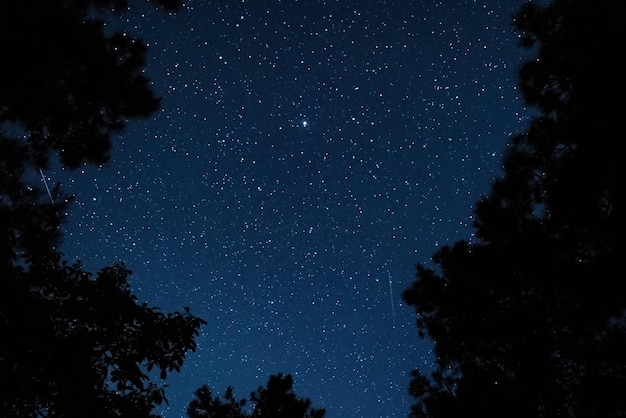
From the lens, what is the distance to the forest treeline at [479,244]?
Result: 4.63 meters

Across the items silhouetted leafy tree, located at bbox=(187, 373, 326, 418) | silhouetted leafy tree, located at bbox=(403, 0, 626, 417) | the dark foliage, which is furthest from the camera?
silhouetted leafy tree, located at bbox=(187, 373, 326, 418)

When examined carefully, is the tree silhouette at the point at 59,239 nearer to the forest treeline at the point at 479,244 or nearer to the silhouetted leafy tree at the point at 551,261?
the forest treeline at the point at 479,244

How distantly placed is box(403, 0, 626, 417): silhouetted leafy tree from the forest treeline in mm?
24

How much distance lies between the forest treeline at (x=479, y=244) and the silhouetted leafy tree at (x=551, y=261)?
0.02 metres

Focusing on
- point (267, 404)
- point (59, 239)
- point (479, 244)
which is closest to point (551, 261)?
point (479, 244)

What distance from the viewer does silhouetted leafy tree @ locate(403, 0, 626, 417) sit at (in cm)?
589

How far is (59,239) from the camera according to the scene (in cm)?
483

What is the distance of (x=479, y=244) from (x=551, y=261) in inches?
60.4

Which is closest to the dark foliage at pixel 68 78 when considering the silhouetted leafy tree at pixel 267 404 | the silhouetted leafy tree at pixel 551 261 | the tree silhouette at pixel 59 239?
the tree silhouette at pixel 59 239

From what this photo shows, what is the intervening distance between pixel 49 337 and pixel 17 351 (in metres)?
0.33

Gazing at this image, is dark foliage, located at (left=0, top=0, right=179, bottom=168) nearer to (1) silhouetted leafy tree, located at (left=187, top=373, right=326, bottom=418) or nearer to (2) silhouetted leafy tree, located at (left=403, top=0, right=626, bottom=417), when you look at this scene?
(2) silhouetted leafy tree, located at (left=403, top=0, right=626, bottom=417)

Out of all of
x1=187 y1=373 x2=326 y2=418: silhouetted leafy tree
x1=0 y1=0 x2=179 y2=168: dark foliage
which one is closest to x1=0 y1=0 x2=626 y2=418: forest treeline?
x1=0 y1=0 x2=179 y2=168: dark foliage

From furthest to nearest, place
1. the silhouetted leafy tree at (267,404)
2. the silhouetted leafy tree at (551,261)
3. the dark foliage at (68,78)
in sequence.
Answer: the silhouetted leafy tree at (267,404) < the silhouetted leafy tree at (551,261) < the dark foliage at (68,78)

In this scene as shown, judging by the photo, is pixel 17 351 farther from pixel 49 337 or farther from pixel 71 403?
pixel 71 403
